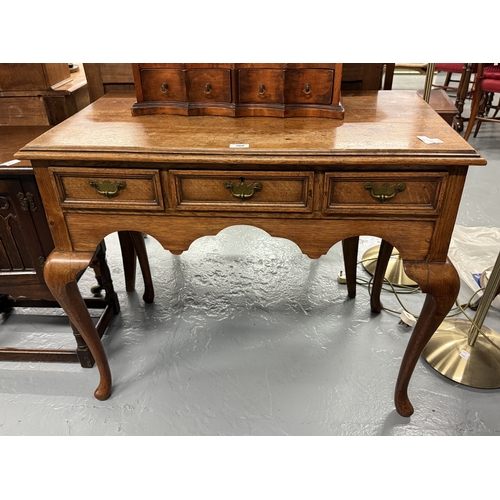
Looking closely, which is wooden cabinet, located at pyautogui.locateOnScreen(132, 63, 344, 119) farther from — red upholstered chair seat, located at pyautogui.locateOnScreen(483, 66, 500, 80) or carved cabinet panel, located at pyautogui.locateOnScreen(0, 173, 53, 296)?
red upholstered chair seat, located at pyautogui.locateOnScreen(483, 66, 500, 80)

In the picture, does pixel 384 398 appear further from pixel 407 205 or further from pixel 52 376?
pixel 52 376

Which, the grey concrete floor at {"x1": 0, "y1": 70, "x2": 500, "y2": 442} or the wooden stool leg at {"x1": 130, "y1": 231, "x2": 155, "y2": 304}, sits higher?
the wooden stool leg at {"x1": 130, "y1": 231, "x2": 155, "y2": 304}

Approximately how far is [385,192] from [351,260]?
986 mm

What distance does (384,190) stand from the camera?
125 cm

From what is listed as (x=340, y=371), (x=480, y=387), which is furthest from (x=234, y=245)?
(x=480, y=387)

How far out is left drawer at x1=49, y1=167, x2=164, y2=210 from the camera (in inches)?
50.6

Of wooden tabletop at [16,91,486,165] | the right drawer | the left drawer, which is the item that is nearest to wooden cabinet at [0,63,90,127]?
wooden tabletop at [16,91,486,165]

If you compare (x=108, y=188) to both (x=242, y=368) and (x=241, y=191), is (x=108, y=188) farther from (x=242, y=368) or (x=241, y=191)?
(x=242, y=368)

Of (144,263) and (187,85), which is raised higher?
(187,85)

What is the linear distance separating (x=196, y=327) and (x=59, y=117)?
4.05ft

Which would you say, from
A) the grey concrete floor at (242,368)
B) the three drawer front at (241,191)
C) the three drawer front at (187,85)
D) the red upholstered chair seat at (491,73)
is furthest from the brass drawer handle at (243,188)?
the red upholstered chair seat at (491,73)

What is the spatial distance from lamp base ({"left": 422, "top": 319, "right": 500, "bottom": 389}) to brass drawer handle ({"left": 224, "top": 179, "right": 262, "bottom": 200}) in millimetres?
1238

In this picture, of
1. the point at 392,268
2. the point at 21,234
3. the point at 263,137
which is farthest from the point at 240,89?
the point at 392,268

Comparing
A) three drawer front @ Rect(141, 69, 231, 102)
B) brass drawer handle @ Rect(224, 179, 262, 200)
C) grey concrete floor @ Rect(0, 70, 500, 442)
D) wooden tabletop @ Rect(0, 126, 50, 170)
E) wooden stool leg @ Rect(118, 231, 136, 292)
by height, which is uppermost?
three drawer front @ Rect(141, 69, 231, 102)
